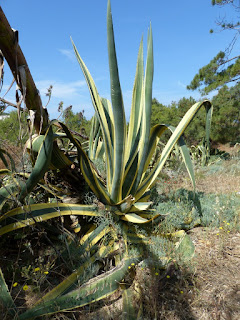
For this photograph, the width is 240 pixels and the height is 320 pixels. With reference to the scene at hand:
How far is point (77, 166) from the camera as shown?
6.47 ft

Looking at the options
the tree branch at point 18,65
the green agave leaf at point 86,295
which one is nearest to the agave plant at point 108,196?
the green agave leaf at point 86,295

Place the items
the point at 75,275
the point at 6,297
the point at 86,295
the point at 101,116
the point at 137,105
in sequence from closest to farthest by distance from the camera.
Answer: the point at 6,297 < the point at 86,295 < the point at 75,275 < the point at 101,116 < the point at 137,105

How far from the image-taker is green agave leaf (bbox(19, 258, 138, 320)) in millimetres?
1176

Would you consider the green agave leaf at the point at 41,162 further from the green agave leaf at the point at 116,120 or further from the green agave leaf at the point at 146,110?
the green agave leaf at the point at 146,110

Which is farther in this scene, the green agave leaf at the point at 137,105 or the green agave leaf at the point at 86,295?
the green agave leaf at the point at 137,105

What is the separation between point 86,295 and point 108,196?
631mm

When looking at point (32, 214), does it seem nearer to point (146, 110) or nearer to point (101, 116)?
point (101, 116)

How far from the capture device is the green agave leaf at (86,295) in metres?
1.18

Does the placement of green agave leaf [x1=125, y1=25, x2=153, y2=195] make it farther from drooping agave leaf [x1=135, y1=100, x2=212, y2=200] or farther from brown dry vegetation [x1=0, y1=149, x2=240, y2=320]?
brown dry vegetation [x1=0, y1=149, x2=240, y2=320]

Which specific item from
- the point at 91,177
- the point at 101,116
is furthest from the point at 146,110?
the point at 91,177

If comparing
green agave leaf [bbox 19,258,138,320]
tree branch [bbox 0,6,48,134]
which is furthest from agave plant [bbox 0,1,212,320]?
tree branch [bbox 0,6,48,134]

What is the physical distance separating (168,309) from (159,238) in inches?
17.8

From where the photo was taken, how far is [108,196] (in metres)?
1.73

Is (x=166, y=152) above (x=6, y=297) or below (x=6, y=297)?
above
